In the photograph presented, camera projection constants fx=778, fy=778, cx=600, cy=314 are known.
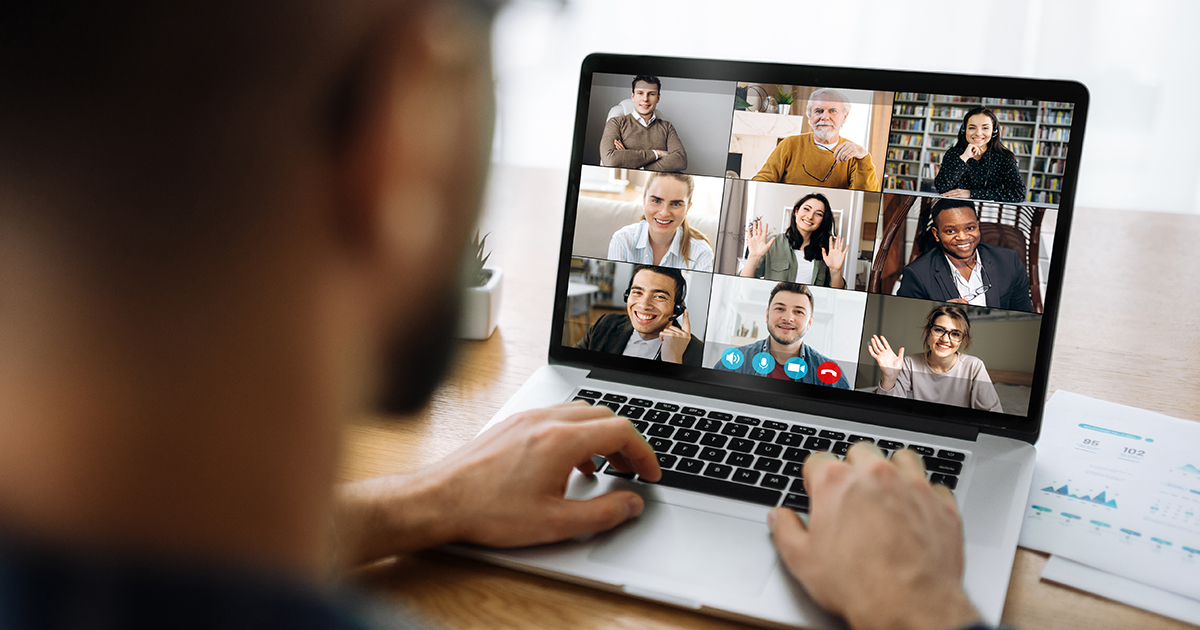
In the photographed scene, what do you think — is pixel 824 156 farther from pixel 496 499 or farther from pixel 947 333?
pixel 496 499

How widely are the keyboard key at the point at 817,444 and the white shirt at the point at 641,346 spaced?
0.20 meters

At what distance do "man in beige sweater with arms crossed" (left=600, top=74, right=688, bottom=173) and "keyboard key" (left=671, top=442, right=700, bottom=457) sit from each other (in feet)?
0.99

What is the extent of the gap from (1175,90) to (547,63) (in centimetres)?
445

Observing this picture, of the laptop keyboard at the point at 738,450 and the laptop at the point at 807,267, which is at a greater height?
the laptop at the point at 807,267

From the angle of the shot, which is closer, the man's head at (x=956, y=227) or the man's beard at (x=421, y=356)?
the man's beard at (x=421, y=356)

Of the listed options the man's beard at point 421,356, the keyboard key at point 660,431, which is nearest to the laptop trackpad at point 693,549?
the keyboard key at point 660,431

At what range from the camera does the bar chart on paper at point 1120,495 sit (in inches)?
22.4

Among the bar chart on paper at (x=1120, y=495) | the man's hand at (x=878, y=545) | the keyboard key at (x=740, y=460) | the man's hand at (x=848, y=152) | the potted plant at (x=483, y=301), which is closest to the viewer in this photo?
Result: the man's hand at (x=878, y=545)

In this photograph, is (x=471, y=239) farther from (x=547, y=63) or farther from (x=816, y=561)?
(x=816, y=561)

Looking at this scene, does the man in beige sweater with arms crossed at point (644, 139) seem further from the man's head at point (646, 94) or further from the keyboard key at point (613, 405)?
the keyboard key at point (613, 405)

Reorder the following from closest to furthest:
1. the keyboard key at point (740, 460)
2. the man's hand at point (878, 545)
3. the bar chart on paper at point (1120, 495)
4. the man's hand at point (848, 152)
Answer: the man's hand at point (878, 545) < the bar chart on paper at point (1120, 495) < the keyboard key at point (740, 460) < the man's hand at point (848, 152)

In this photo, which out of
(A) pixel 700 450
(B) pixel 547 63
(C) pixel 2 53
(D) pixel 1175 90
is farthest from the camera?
(D) pixel 1175 90

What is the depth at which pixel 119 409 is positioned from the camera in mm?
272

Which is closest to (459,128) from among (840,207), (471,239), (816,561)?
(471,239)
